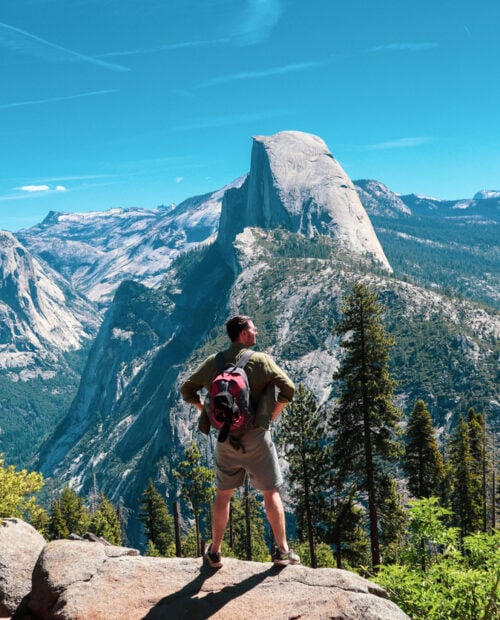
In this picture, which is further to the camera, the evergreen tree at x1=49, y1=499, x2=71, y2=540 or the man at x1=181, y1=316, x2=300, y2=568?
the evergreen tree at x1=49, y1=499, x2=71, y2=540

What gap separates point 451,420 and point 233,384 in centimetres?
16930

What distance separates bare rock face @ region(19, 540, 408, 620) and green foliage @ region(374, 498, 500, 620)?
0.39m

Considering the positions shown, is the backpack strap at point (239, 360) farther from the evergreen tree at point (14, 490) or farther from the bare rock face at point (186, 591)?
the evergreen tree at point (14, 490)

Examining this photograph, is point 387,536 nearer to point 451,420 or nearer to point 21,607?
point 21,607

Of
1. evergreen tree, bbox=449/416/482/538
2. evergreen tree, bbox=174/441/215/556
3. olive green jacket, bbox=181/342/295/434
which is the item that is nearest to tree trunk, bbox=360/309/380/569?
olive green jacket, bbox=181/342/295/434

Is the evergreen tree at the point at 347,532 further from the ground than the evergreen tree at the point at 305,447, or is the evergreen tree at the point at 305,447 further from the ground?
the evergreen tree at the point at 305,447

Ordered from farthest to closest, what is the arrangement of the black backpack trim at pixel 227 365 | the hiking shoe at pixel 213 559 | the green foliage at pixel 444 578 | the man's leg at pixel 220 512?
1. the hiking shoe at pixel 213 559
2. the man's leg at pixel 220 512
3. the black backpack trim at pixel 227 365
4. the green foliage at pixel 444 578

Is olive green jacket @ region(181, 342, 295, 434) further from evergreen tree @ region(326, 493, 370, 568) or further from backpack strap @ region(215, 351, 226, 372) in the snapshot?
evergreen tree @ region(326, 493, 370, 568)

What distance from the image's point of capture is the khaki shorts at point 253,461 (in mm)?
8484

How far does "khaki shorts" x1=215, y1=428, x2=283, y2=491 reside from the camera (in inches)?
334

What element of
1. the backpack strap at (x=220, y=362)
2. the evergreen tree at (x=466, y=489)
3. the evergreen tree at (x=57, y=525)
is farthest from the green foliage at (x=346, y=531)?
the evergreen tree at (x=57, y=525)

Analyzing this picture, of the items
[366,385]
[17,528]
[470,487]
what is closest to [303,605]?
[17,528]

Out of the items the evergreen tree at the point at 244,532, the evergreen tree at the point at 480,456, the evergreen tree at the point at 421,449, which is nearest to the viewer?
the evergreen tree at the point at 421,449

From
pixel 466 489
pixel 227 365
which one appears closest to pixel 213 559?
pixel 227 365
